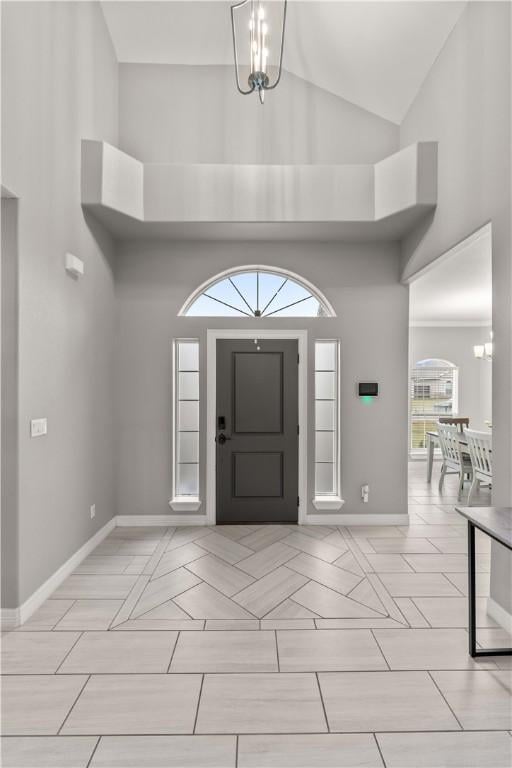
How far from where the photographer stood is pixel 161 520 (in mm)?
4059

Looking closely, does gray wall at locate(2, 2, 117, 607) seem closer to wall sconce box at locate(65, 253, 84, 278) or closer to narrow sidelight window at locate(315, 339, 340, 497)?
wall sconce box at locate(65, 253, 84, 278)

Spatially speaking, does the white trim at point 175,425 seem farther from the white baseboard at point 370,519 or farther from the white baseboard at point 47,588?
the white baseboard at point 370,519

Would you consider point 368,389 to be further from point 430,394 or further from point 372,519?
point 430,394

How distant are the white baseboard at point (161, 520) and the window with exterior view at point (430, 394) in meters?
5.68

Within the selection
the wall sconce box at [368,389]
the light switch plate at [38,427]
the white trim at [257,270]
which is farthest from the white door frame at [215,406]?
the light switch plate at [38,427]

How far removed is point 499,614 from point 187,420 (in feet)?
9.72

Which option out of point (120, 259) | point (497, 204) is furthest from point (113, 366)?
point (497, 204)

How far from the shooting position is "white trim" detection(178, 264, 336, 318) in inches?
160

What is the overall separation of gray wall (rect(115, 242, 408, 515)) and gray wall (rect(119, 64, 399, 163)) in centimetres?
90

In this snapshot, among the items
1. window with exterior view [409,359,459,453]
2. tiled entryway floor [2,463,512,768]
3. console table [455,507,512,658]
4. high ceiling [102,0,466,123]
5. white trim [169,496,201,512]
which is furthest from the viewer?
window with exterior view [409,359,459,453]

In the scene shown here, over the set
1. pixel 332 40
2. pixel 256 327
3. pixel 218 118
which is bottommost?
pixel 256 327

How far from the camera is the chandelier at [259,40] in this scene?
238 cm

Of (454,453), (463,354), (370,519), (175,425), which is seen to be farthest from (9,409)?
(463,354)

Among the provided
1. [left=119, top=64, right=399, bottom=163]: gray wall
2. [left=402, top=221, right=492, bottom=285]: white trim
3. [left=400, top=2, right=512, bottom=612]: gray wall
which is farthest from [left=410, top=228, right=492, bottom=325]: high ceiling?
[left=119, top=64, right=399, bottom=163]: gray wall
